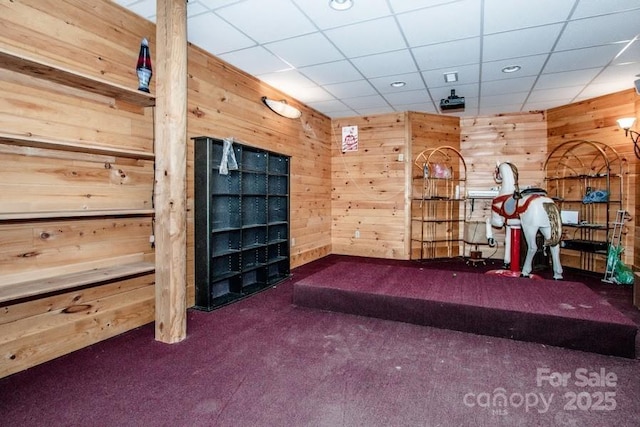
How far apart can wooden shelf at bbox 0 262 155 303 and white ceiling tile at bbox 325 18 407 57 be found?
2739 millimetres

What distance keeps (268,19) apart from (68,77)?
167 cm

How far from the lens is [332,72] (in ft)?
13.9

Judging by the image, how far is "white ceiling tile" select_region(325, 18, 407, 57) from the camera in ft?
10.3

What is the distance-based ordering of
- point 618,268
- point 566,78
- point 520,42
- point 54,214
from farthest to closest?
1. point 618,268
2. point 566,78
3. point 520,42
4. point 54,214

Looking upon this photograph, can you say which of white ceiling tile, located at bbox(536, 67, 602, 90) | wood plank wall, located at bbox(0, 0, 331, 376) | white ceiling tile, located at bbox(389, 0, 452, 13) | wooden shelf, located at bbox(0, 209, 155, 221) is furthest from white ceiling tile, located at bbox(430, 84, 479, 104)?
wooden shelf, located at bbox(0, 209, 155, 221)

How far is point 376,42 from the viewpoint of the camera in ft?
11.3

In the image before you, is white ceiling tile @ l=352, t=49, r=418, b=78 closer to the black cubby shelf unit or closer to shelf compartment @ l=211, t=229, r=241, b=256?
the black cubby shelf unit

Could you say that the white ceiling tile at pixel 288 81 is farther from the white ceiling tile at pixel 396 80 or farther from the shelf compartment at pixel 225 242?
the shelf compartment at pixel 225 242

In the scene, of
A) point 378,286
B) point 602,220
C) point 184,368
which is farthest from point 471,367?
point 602,220

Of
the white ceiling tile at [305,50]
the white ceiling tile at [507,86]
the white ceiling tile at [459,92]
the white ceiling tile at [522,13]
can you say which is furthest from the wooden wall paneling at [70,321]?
the white ceiling tile at [507,86]

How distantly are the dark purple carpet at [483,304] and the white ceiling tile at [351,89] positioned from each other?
8.46 feet

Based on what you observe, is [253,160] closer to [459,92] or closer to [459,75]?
[459,75]

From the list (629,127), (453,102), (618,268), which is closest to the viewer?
(618,268)

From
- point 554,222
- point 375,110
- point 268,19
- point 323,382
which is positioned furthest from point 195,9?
point 554,222
